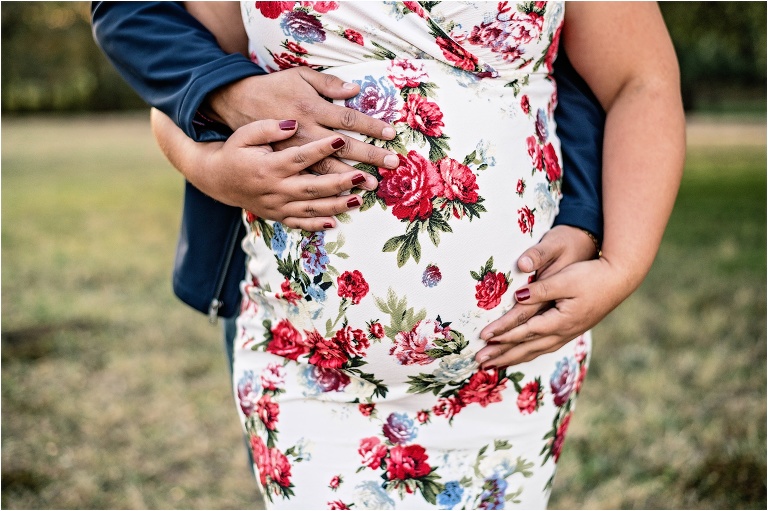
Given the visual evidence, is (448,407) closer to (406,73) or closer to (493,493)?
(493,493)

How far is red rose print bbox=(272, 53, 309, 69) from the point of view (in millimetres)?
1193

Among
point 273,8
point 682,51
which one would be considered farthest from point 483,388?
point 682,51

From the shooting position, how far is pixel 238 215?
1.42 metres

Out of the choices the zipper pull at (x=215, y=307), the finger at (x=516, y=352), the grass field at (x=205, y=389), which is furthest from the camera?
the grass field at (x=205, y=389)

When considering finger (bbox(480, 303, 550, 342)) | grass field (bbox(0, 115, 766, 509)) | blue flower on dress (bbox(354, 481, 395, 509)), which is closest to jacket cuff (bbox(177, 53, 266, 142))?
finger (bbox(480, 303, 550, 342))

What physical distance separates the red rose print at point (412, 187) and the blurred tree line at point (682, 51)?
685 centimetres

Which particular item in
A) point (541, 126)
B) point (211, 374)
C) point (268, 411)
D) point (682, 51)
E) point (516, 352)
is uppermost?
point (541, 126)

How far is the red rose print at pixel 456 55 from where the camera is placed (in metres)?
1.16

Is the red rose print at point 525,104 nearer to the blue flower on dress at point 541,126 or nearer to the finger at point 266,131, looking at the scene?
the blue flower on dress at point 541,126

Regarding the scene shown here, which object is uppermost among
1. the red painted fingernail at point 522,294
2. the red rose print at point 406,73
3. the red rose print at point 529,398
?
the red rose print at point 406,73

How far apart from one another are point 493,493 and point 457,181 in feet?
1.94

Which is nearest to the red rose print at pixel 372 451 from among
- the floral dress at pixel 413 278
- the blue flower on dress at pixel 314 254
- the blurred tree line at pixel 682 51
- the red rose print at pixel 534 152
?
the floral dress at pixel 413 278

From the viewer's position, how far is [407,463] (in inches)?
51.1

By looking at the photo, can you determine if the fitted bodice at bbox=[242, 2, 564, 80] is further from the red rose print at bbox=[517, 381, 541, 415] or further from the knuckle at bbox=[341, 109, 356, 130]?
the red rose print at bbox=[517, 381, 541, 415]
